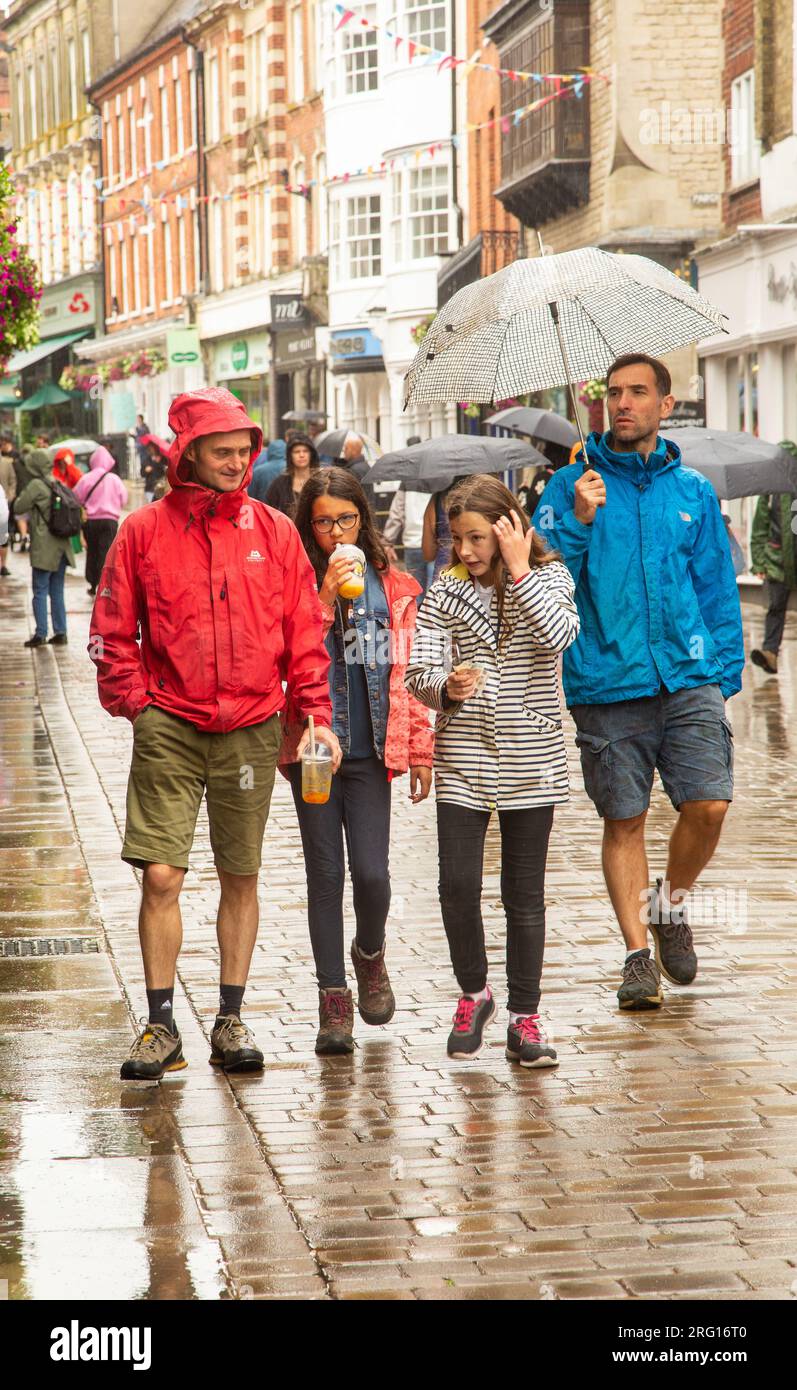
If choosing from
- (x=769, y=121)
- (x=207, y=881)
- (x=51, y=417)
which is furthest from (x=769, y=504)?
(x=51, y=417)

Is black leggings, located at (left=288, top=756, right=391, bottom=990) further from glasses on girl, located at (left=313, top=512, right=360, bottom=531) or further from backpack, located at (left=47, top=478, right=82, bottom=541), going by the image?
backpack, located at (left=47, top=478, right=82, bottom=541)

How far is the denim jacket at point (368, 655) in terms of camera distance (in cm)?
607

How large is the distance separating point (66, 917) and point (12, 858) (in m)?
1.39

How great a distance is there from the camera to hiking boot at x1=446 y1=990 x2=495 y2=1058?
596cm

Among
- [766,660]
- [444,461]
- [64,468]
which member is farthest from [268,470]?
[64,468]

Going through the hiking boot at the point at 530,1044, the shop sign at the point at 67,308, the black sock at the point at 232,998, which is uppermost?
the shop sign at the point at 67,308

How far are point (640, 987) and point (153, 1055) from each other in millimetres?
1559

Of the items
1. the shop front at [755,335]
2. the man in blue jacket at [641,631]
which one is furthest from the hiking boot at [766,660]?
the man in blue jacket at [641,631]

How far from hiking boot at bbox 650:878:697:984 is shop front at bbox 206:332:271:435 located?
45.0m

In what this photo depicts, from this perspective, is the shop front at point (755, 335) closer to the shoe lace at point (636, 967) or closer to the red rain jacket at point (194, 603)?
the shoe lace at point (636, 967)

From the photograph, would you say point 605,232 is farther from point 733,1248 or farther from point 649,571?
point 733,1248

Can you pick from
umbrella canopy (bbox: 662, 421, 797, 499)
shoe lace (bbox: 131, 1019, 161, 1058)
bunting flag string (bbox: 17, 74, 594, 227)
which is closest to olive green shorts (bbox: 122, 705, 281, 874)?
shoe lace (bbox: 131, 1019, 161, 1058)

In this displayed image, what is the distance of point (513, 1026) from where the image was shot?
5949 mm

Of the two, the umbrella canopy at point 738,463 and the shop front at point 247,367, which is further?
the shop front at point 247,367
